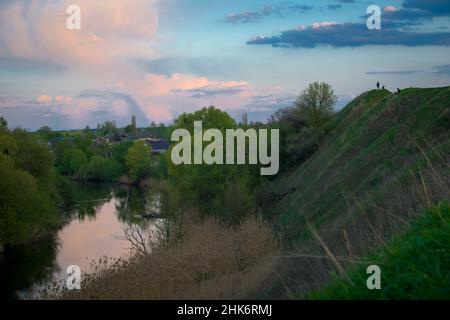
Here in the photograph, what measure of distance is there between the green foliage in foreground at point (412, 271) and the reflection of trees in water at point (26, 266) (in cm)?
2480

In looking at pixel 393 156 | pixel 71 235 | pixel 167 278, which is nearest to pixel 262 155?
pixel 71 235

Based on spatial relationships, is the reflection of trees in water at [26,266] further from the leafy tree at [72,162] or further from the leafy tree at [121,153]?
the leafy tree at [72,162]

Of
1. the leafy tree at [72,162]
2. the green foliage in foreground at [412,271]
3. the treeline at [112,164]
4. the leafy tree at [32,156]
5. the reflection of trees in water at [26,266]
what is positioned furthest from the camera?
the leafy tree at [72,162]

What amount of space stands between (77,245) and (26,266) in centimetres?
548

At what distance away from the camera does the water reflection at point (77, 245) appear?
2934 cm

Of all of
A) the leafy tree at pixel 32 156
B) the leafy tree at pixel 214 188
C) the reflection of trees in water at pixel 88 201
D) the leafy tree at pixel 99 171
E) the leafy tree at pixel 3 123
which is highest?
the leafy tree at pixel 3 123

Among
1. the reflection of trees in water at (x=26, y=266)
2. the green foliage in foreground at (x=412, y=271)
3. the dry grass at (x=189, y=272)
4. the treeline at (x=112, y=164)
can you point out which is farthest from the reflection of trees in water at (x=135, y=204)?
the green foliage in foreground at (x=412, y=271)

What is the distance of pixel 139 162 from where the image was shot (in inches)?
3501

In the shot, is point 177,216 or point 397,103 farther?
point 397,103

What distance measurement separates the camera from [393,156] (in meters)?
25.6

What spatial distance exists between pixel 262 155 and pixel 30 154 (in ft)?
68.2

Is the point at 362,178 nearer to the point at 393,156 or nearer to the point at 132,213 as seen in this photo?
the point at 393,156

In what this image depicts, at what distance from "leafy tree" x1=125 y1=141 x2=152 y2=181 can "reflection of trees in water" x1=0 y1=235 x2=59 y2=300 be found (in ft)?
152

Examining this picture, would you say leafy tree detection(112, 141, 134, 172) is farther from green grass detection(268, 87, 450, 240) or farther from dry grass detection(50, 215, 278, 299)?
dry grass detection(50, 215, 278, 299)
